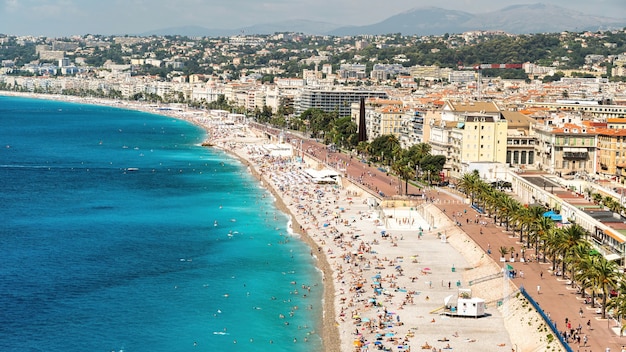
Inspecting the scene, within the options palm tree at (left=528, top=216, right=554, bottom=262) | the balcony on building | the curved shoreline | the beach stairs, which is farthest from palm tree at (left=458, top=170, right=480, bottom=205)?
the beach stairs

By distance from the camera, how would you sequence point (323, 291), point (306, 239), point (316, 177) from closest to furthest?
1. point (323, 291)
2. point (306, 239)
3. point (316, 177)

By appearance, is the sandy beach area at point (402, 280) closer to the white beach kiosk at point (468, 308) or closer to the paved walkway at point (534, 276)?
the white beach kiosk at point (468, 308)

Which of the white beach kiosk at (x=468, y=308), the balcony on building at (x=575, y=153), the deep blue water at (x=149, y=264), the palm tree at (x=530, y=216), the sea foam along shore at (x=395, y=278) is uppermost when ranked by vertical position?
the balcony on building at (x=575, y=153)

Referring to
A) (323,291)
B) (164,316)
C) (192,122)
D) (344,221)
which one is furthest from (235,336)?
(192,122)

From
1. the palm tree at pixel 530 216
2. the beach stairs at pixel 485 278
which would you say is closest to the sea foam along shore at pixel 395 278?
the beach stairs at pixel 485 278

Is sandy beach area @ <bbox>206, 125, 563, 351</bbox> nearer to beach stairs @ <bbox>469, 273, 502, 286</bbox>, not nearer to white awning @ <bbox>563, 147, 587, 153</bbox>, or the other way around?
beach stairs @ <bbox>469, 273, 502, 286</bbox>

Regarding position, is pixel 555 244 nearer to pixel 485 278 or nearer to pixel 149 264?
pixel 485 278

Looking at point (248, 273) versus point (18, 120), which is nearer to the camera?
point (248, 273)

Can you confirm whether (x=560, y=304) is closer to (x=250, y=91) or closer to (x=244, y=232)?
(x=244, y=232)
